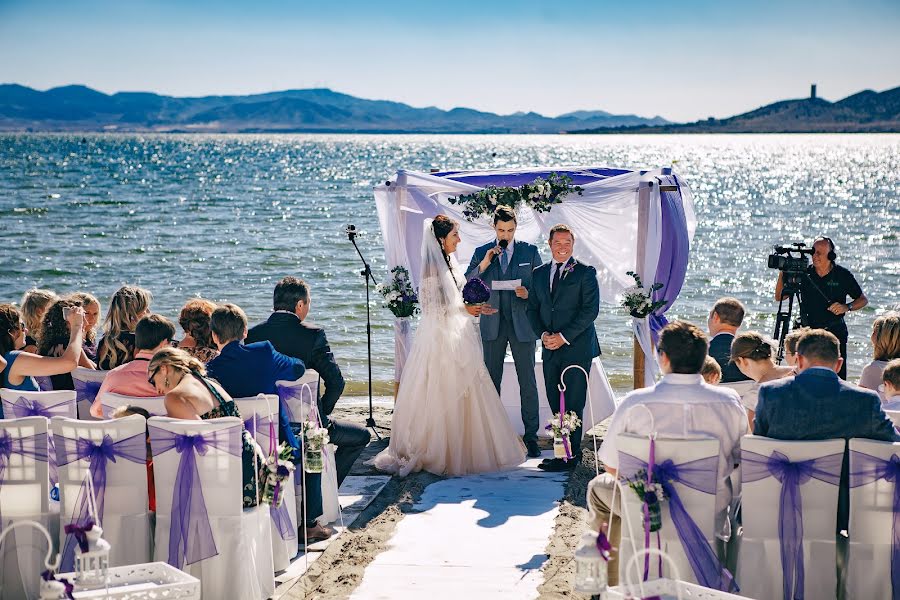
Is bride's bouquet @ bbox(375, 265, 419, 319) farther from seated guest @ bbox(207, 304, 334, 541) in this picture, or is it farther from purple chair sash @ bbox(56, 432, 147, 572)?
purple chair sash @ bbox(56, 432, 147, 572)

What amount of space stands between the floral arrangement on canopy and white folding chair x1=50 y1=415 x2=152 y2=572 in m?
3.92

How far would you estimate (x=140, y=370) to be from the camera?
4.86m

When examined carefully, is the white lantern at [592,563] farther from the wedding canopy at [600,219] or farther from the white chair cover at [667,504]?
the wedding canopy at [600,219]

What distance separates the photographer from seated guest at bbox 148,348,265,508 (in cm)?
440

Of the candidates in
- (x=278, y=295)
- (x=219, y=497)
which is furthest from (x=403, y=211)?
(x=219, y=497)

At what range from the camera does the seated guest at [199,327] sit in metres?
5.47

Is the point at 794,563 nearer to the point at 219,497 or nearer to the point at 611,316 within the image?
the point at 219,497

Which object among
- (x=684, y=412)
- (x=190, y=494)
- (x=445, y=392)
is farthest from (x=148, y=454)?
(x=445, y=392)

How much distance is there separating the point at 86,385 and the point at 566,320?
10.3 ft

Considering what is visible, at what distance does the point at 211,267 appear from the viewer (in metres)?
24.2

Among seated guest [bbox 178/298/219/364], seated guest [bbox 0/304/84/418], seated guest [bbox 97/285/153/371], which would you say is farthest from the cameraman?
seated guest [bbox 0/304/84/418]

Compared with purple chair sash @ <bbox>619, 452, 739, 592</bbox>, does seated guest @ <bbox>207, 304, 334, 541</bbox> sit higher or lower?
higher

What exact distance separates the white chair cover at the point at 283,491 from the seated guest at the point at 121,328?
36.1 inches

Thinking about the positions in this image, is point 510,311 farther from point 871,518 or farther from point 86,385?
point 871,518
